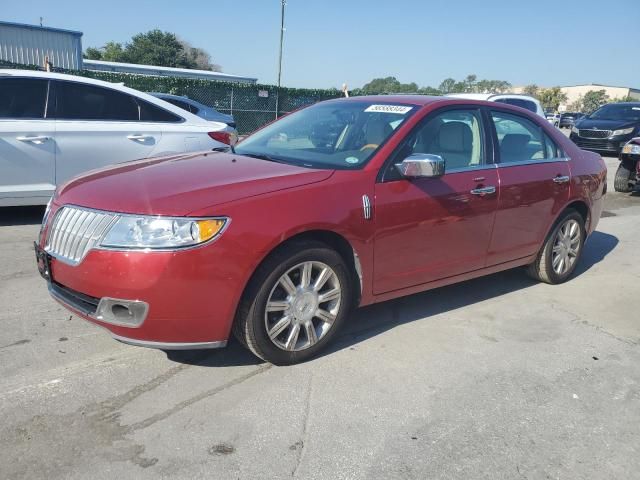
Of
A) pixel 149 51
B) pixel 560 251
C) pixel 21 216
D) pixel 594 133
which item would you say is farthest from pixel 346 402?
pixel 149 51

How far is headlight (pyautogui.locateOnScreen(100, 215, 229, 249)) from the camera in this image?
277cm

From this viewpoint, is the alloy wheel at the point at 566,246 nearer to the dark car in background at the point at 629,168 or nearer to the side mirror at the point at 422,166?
the side mirror at the point at 422,166

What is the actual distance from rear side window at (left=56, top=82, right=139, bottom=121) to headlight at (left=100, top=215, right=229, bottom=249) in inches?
152

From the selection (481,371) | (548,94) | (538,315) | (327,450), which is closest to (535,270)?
(538,315)

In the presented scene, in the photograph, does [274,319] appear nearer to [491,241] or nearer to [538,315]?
[491,241]

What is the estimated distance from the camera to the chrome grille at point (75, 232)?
2.87m

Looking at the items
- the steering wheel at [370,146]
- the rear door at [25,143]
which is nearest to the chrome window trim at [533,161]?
the steering wheel at [370,146]

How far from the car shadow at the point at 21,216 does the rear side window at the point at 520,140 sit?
5.00m

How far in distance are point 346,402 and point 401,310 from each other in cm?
149

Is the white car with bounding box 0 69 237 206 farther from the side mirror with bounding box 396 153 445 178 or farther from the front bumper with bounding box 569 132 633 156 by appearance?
the front bumper with bounding box 569 132 633 156

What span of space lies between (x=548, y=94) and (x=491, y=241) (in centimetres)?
8588

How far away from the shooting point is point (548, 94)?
81.3 metres

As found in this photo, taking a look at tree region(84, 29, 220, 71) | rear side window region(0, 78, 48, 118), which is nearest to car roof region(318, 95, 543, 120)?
rear side window region(0, 78, 48, 118)

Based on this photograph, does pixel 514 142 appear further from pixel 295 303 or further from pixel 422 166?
pixel 295 303
